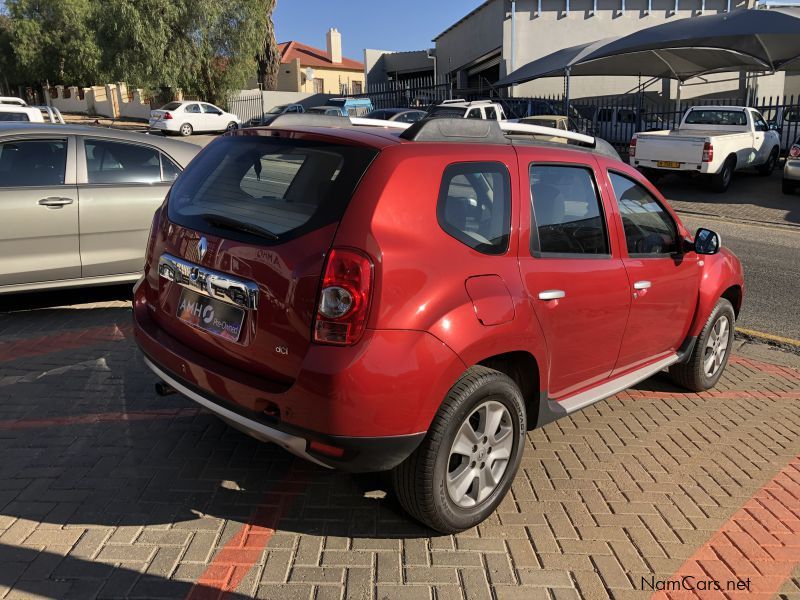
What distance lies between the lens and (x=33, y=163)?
565 centimetres

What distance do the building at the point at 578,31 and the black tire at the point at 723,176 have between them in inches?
846

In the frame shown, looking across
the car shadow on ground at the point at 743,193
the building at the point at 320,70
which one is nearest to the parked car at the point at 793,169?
the car shadow on ground at the point at 743,193

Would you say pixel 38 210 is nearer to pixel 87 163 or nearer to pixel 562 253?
pixel 87 163

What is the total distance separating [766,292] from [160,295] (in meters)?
7.22

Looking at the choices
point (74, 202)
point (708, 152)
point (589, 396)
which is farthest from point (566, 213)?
point (708, 152)

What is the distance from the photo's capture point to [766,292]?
8055 mm

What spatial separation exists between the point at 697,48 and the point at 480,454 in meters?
24.8

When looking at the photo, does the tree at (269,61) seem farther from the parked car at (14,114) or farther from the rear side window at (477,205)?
the rear side window at (477,205)

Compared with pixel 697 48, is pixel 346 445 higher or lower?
lower

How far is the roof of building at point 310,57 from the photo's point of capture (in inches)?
2410

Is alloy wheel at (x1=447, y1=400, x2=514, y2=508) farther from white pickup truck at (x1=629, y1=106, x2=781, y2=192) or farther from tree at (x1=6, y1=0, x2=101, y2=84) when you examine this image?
tree at (x1=6, y1=0, x2=101, y2=84)

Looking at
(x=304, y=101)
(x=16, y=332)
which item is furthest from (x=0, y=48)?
(x=16, y=332)

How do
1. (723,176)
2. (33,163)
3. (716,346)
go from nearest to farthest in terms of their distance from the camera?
1. (716,346)
2. (33,163)
3. (723,176)

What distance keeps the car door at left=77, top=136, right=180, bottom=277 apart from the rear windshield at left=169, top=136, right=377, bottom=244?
260 cm
